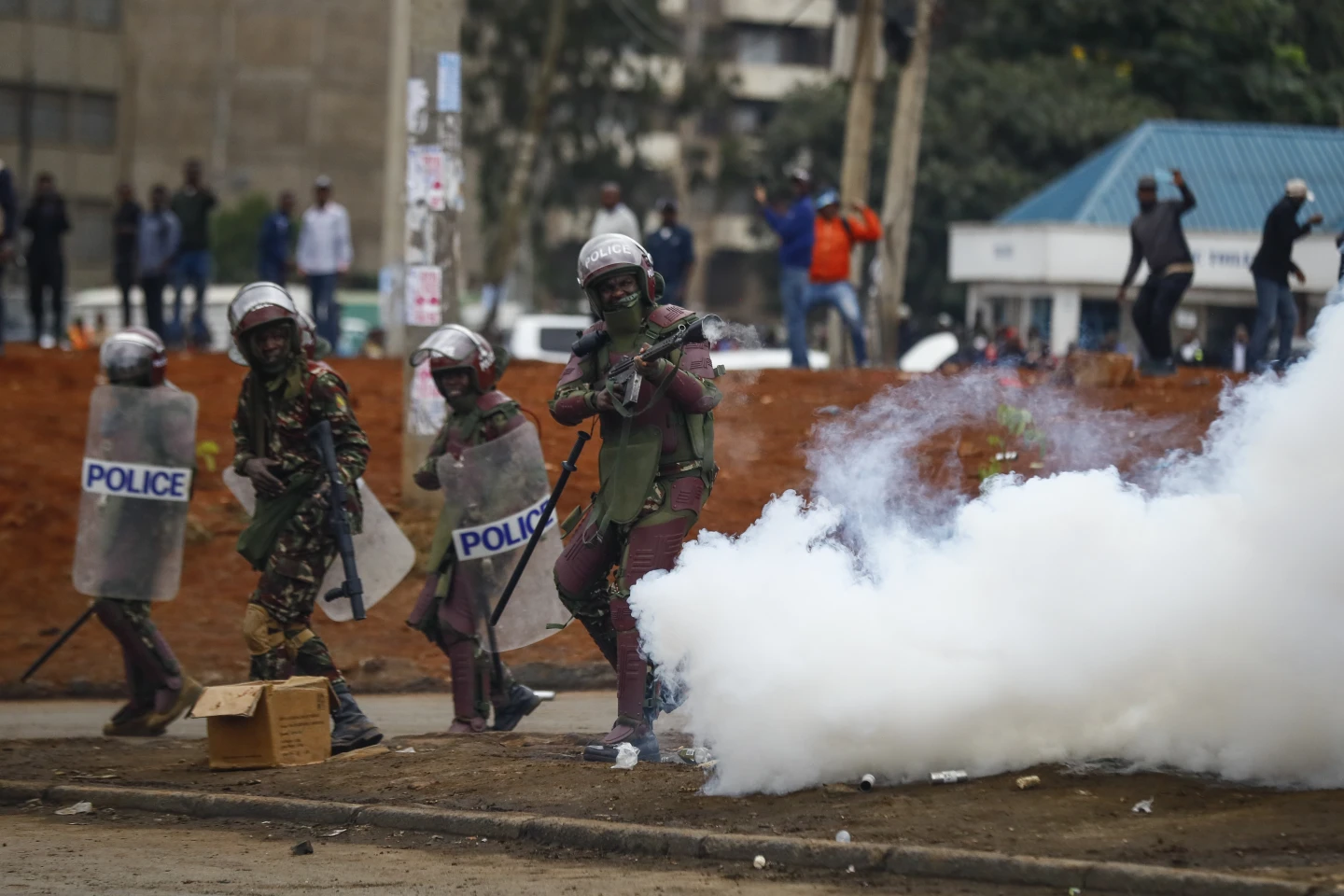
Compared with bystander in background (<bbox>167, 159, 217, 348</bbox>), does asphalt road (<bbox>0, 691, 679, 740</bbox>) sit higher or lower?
lower

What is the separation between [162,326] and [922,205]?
96.3ft

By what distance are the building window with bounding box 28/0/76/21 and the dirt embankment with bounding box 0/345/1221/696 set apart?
4194cm

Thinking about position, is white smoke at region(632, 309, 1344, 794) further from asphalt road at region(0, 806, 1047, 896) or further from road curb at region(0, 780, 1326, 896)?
asphalt road at region(0, 806, 1047, 896)

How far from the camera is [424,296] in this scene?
13.0 meters

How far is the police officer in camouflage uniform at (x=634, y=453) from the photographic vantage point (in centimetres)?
780

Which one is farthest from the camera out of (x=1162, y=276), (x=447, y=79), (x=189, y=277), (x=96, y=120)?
(x=96, y=120)

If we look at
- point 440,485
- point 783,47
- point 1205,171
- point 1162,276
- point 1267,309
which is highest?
point 783,47

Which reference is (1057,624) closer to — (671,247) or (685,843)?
(685,843)

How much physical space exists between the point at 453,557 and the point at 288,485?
933mm

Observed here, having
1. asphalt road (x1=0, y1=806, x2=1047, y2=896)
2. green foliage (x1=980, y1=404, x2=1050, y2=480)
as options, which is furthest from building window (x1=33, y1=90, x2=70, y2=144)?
asphalt road (x1=0, y1=806, x2=1047, y2=896)

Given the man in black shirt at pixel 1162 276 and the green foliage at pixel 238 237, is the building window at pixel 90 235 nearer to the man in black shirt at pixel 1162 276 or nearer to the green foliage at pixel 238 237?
the green foliage at pixel 238 237

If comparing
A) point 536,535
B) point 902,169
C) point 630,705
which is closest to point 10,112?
point 902,169

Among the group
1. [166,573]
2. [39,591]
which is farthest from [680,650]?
[39,591]

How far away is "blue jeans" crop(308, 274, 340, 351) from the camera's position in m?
20.5
